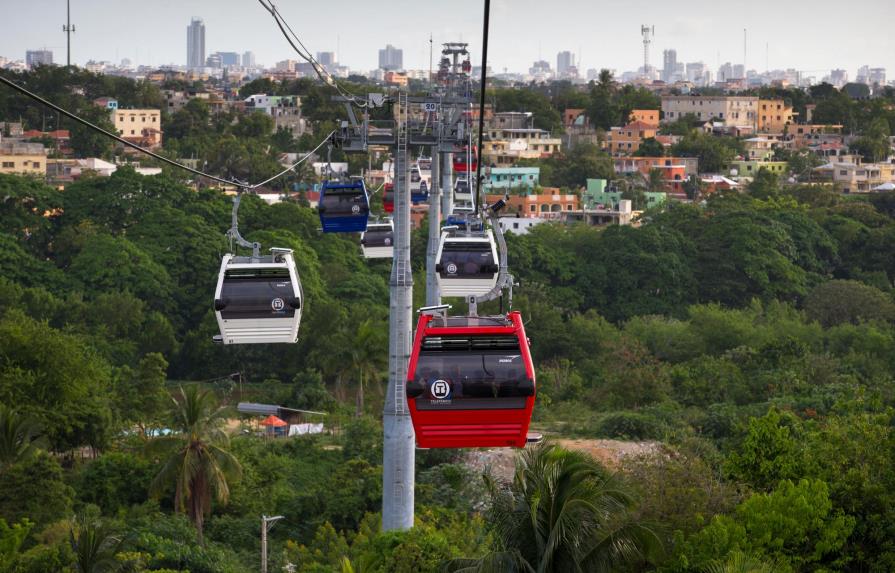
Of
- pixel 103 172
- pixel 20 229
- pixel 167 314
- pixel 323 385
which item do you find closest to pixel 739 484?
pixel 323 385

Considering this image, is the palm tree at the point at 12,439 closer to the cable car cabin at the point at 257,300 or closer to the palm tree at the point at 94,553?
the palm tree at the point at 94,553

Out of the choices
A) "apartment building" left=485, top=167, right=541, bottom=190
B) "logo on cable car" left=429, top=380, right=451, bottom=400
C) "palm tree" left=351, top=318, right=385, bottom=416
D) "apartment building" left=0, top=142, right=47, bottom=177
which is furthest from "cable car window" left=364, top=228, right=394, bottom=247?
"apartment building" left=485, top=167, right=541, bottom=190

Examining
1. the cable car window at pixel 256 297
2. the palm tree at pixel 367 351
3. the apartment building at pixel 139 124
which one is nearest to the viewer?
the cable car window at pixel 256 297

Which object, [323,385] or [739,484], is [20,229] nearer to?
[323,385]

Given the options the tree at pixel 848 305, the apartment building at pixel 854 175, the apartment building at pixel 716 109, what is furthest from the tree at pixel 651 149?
the tree at pixel 848 305

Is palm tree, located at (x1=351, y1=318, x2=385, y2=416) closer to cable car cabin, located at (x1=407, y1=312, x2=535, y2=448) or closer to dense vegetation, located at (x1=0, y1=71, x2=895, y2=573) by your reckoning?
dense vegetation, located at (x1=0, y1=71, x2=895, y2=573)
